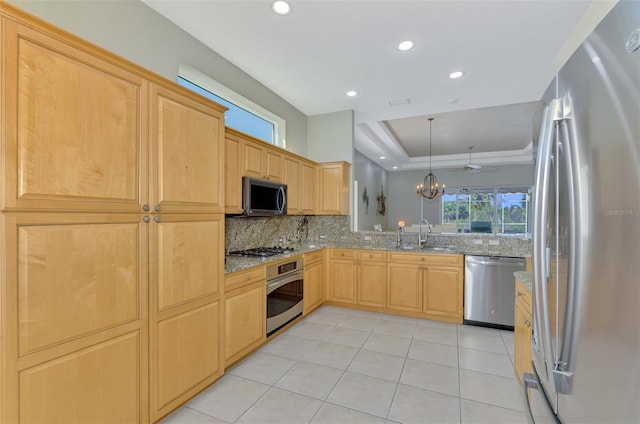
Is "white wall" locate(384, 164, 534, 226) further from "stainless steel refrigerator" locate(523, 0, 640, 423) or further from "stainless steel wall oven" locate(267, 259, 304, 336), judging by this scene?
"stainless steel refrigerator" locate(523, 0, 640, 423)

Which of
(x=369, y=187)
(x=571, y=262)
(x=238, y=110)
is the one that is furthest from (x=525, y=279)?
(x=369, y=187)

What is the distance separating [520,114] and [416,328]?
4.33 meters

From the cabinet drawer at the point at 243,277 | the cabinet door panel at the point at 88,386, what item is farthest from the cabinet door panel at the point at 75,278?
the cabinet drawer at the point at 243,277

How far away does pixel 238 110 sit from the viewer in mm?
3434

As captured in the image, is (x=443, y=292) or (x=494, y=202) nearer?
(x=443, y=292)

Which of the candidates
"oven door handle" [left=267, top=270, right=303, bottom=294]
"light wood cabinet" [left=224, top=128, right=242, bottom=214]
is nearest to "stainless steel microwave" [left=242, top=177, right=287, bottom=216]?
"light wood cabinet" [left=224, top=128, right=242, bottom=214]

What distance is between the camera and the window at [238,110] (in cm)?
277

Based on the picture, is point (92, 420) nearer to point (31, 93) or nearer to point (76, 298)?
point (76, 298)

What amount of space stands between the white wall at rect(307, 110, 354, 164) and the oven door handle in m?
2.08

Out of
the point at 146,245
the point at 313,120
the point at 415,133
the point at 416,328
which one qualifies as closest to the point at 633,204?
the point at 146,245

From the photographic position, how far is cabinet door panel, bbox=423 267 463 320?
3.55 m

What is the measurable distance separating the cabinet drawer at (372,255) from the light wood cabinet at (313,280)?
566 mm

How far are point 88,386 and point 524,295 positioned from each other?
8.66 ft

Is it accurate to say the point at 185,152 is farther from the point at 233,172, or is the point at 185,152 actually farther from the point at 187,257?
the point at 233,172
